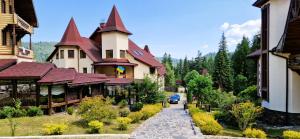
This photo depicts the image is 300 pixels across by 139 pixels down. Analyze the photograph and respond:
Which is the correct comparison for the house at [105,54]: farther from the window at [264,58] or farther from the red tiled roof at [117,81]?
the window at [264,58]

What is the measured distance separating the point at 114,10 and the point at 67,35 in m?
6.95

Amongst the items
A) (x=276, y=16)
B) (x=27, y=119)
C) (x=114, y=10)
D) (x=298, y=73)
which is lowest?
(x=27, y=119)

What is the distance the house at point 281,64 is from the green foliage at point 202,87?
734 centimetres

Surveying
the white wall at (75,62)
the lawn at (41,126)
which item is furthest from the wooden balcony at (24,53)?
the white wall at (75,62)

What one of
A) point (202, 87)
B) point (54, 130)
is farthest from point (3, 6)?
point (202, 87)

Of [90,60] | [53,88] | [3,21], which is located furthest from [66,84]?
[90,60]

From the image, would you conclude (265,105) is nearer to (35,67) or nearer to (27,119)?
(27,119)

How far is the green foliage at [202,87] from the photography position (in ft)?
84.2

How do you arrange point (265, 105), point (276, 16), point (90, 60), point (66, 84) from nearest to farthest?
1. point (276, 16)
2. point (265, 105)
3. point (66, 84)
4. point (90, 60)

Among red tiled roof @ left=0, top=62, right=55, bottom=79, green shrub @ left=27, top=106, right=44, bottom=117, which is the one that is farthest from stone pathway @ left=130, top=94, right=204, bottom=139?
red tiled roof @ left=0, top=62, right=55, bottom=79

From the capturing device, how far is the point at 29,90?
1909cm

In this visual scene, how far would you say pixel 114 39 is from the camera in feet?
109

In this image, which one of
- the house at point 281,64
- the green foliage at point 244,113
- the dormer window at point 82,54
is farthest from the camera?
the dormer window at point 82,54

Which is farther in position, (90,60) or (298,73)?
(90,60)
